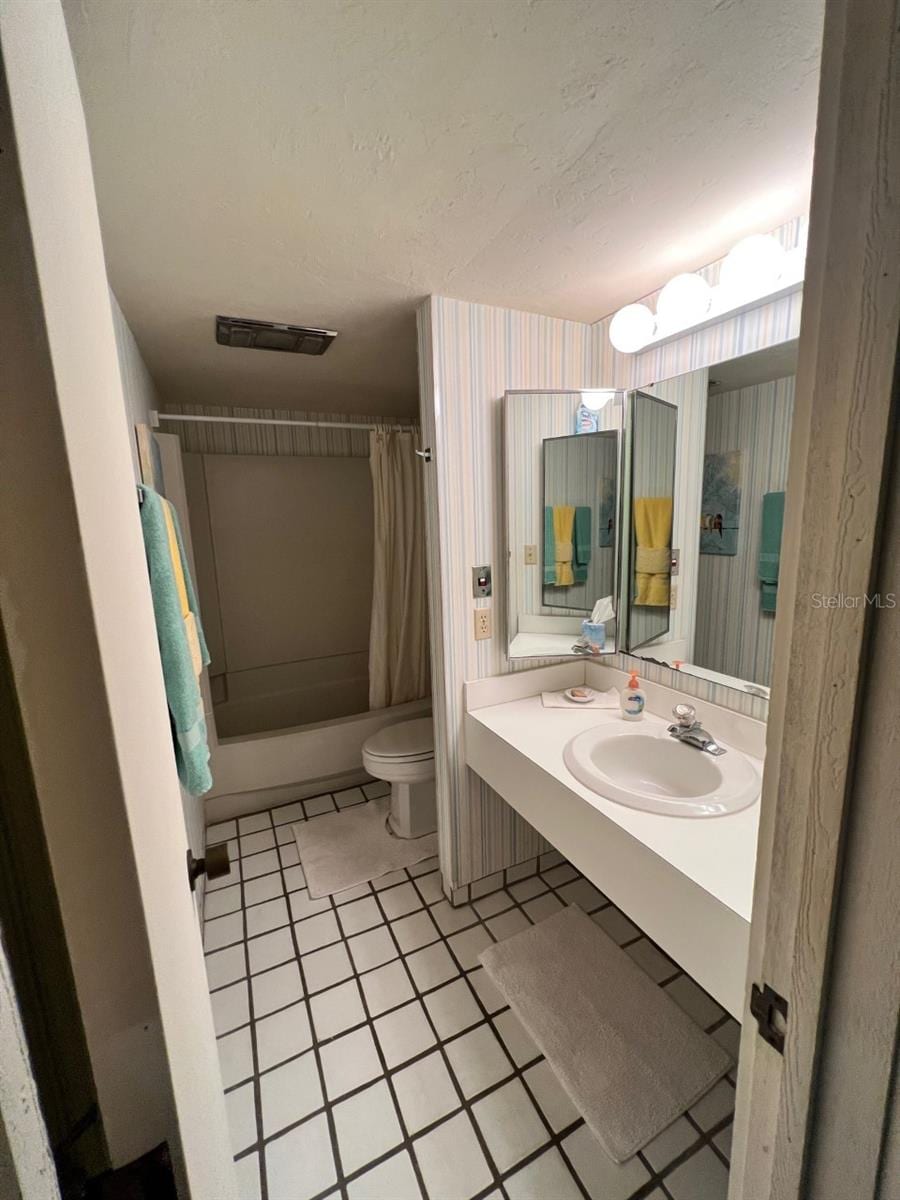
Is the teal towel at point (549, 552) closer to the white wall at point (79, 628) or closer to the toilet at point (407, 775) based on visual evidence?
the toilet at point (407, 775)

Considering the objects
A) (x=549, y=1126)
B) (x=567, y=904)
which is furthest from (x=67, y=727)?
(x=567, y=904)

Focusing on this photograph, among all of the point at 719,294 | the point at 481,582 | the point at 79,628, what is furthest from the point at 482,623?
the point at 79,628

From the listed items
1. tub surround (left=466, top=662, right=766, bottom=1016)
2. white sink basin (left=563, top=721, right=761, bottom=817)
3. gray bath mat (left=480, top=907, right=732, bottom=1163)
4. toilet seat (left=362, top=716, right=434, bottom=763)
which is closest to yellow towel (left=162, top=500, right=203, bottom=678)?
tub surround (left=466, top=662, right=766, bottom=1016)

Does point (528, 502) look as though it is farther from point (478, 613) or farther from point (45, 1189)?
point (45, 1189)

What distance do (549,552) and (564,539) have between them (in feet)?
0.24

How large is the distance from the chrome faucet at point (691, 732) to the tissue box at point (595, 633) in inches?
15.1

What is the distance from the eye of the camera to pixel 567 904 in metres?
1.80

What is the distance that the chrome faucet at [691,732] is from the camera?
131 centimetres

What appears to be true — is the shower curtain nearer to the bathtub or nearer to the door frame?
the bathtub

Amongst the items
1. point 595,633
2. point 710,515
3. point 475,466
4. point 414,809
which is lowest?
point 414,809

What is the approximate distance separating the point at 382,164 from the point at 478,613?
1210mm

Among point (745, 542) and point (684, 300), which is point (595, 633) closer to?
point (745, 542)

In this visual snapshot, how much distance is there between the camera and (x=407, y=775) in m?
2.14

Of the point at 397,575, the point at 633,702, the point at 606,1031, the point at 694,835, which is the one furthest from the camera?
the point at 397,575
